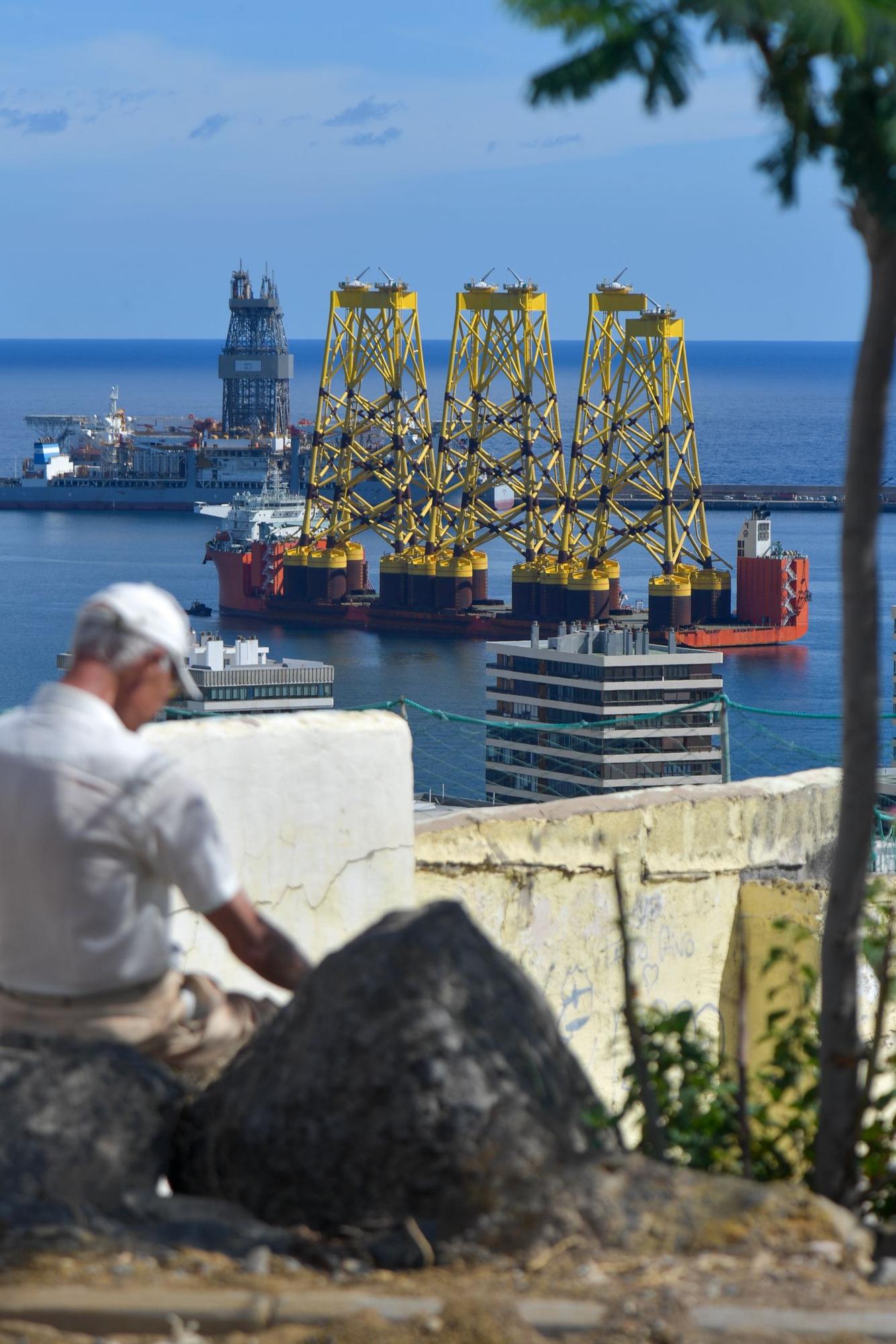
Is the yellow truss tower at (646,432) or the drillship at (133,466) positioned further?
the drillship at (133,466)

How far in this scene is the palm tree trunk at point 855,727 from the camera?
6.68 feet

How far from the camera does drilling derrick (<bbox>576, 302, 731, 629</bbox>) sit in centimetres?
6197

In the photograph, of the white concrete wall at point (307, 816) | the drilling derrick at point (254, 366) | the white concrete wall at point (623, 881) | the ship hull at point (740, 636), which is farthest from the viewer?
the drilling derrick at point (254, 366)

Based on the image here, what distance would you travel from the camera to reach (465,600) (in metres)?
63.2

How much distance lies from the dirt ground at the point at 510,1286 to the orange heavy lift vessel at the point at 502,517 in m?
56.5

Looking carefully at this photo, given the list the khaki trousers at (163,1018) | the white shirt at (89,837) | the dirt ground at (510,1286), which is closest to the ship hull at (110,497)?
the khaki trousers at (163,1018)

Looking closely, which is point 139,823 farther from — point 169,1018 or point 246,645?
point 246,645

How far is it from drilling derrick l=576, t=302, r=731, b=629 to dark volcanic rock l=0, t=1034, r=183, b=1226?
196ft

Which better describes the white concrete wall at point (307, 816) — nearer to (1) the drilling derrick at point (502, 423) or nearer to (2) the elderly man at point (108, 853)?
(2) the elderly man at point (108, 853)

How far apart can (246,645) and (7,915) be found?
1439 inches

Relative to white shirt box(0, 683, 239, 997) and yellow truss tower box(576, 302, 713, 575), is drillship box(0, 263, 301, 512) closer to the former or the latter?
yellow truss tower box(576, 302, 713, 575)

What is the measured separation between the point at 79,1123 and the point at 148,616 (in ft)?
1.85

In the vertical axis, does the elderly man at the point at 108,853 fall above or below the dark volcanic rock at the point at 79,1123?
above

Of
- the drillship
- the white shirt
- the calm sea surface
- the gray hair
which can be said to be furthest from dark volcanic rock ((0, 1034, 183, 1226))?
the drillship
